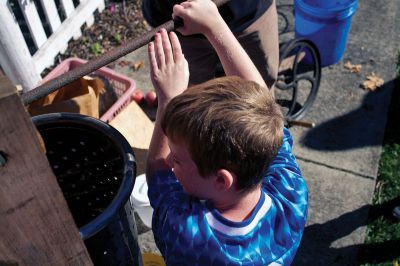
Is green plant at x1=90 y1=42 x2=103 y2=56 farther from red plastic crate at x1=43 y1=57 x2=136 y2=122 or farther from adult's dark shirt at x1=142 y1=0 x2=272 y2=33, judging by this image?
adult's dark shirt at x1=142 y1=0 x2=272 y2=33

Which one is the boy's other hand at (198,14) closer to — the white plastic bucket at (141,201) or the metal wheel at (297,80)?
the white plastic bucket at (141,201)

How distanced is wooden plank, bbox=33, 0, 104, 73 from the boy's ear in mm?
2671

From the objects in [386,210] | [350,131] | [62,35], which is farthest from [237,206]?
[62,35]

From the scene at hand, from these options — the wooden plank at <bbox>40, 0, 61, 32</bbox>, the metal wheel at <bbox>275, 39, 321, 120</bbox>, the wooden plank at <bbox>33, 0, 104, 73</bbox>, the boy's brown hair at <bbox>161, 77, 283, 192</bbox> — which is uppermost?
the boy's brown hair at <bbox>161, 77, 283, 192</bbox>

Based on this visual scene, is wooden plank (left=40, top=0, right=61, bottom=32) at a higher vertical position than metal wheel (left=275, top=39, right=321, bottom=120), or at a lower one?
higher

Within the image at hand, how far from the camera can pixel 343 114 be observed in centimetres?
350

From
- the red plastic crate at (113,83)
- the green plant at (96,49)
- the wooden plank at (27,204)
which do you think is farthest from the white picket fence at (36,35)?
the wooden plank at (27,204)

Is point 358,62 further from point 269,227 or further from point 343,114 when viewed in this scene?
point 269,227

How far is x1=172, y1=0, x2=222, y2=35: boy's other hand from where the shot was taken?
1.65 meters

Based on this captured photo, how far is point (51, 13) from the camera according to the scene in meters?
3.68

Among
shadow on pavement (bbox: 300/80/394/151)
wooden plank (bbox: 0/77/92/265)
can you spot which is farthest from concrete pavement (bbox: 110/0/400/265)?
wooden plank (bbox: 0/77/92/265)

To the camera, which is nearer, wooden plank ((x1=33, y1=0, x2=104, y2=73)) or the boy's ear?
the boy's ear

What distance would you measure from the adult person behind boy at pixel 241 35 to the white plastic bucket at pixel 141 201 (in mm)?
652

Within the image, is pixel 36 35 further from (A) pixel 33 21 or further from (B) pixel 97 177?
(B) pixel 97 177
